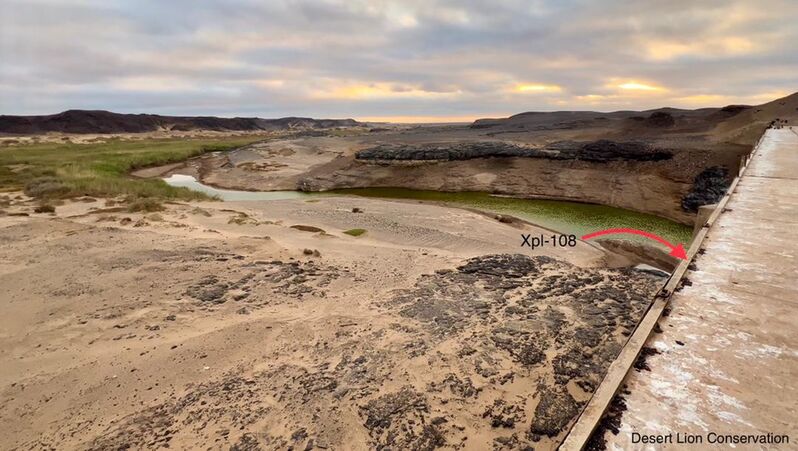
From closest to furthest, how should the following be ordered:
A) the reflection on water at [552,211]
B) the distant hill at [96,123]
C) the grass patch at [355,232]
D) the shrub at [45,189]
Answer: the grass patch at [355,232] < the reflection on water at [552,211] < the shrub at [45,189] < the distant hill at [96,123]

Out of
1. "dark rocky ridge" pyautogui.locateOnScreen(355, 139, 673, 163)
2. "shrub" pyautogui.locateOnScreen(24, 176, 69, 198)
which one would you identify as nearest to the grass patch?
"shrub" pyautogui.locateOnScreen(24, 176, 69, 198)

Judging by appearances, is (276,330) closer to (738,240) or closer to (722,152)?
(738,240)

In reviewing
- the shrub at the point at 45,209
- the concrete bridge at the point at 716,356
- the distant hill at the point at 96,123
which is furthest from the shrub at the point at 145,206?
the distant hill at the point at 96,123

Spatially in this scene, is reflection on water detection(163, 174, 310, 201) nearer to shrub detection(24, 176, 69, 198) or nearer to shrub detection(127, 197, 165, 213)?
shrub detection(24, 176, 69, 198)

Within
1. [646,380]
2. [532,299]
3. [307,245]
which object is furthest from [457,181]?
[646,380]

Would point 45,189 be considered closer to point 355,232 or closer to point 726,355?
point 355,232

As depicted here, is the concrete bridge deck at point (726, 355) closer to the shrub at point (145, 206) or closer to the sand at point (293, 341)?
the sand at point (293, 341)

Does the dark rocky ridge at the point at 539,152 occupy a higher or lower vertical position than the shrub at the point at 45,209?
higher
